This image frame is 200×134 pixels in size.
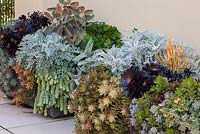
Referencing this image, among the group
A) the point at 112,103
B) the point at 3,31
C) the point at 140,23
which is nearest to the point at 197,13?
the point at 140,23

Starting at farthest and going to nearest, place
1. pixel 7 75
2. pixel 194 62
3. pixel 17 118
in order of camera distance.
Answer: pixel 7 75 < pixel 17 118 < pixel 194 62

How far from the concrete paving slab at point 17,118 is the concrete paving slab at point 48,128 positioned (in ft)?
0.36

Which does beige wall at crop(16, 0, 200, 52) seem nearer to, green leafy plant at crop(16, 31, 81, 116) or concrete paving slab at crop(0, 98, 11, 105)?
green leafy plant at crop(16, 31, 81, 116)

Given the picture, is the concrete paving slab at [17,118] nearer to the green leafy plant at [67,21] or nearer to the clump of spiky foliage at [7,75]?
the clump of spiky foliage at [7,75]

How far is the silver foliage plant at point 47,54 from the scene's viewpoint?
13.1 ft

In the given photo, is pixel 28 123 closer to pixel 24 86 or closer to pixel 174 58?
pixel 24 86

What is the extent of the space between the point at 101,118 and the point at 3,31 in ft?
6.24

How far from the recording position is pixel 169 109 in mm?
2502

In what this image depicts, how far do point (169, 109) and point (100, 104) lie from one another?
713 millimetres

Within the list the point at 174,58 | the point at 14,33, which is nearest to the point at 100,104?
the point at 174,58

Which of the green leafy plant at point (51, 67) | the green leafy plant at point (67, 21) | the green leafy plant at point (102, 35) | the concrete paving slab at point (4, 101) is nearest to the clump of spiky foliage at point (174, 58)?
the green leafy plant at point (102, 35)

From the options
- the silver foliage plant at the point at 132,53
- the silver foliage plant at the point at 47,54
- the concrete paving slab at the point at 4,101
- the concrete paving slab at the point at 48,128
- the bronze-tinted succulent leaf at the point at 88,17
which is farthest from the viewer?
the concrete paving slab at the point at 4,101

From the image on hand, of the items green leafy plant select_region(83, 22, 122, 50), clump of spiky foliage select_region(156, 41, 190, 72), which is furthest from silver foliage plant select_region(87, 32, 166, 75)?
green leafy plant select_region(83, 22, 122, 50)

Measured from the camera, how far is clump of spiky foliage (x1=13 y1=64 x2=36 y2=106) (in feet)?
13.9
